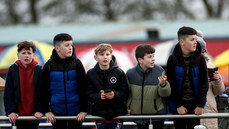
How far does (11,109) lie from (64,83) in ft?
2.30

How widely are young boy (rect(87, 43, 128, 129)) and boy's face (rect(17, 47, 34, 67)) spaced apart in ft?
2.47

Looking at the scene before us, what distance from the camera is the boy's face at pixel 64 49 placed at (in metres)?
5.62

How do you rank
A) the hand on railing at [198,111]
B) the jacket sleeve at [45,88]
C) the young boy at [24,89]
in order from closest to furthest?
the hand on railing at [198,111] < the jacket sleeve at [45,88] < the young boy at [24,89]

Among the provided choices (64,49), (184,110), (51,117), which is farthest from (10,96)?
(184,110)

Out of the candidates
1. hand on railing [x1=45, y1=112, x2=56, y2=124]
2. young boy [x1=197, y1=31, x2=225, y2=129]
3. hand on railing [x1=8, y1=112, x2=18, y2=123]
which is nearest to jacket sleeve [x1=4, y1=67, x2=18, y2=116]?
hand on railing [x1=8, y1=112, x2=18, y2=123]

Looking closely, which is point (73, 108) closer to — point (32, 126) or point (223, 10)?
point (32, 126)

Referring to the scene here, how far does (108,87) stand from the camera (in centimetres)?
Result: 554

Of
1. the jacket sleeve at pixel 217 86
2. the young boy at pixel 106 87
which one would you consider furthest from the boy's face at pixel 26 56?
the jacket sleeve at pixel 217 86

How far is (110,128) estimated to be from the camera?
5562 millimetres

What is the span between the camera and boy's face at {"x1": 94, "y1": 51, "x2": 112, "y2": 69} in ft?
18.2

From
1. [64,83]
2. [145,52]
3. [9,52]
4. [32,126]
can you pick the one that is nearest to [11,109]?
[32,126]

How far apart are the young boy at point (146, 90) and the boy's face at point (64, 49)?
734 millimetres

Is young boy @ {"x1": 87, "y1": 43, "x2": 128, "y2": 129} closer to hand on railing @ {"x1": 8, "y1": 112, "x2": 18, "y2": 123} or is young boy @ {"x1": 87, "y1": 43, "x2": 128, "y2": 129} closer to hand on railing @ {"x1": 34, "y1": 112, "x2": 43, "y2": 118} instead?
hand on railing @ {"x1": 34, "y1": 112, "x2": 43, "y2": 118}

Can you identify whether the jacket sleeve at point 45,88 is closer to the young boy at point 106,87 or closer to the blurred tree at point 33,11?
the young boy at point 106,87
